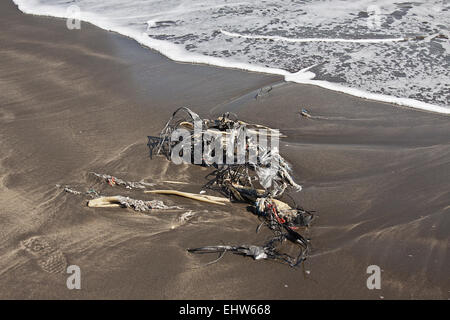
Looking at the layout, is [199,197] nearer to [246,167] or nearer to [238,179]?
[238,179]

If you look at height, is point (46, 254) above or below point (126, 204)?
below

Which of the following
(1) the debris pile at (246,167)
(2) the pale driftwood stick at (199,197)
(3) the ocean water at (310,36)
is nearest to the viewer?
(1) the debris pile at (246,167)

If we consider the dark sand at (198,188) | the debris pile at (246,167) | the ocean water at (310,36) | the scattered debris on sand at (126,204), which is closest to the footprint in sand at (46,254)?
the dark sand at (198,188)

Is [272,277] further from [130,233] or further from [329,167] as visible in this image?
[329,167]

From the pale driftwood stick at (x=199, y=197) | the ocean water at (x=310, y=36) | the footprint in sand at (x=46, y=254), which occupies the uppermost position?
the ocean water at (x=310, y=36)

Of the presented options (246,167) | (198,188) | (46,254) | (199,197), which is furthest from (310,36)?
(46,254)

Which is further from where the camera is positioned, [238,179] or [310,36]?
[310,36]

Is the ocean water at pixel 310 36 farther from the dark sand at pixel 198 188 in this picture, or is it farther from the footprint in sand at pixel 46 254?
the footprint in sand at pixel 46 254

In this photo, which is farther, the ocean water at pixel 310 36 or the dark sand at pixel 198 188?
the ocean water at pixel 310 36
